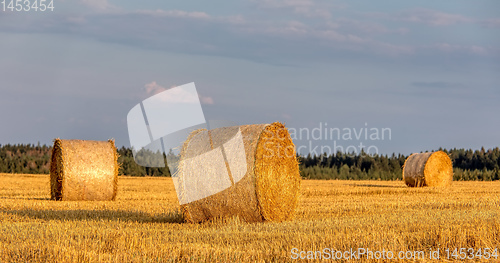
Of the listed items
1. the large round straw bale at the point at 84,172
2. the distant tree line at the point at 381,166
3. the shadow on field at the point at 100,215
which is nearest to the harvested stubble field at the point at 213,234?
the shadow on field at the point at 100,215

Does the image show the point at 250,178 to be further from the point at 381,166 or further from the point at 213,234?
the point at 381,166

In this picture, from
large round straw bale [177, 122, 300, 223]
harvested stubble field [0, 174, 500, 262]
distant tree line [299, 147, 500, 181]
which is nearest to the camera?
harvested stubble field [0, 174, 500, 262]

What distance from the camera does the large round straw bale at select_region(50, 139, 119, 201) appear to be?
52.5 feet

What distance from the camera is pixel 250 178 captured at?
1055 centimetres

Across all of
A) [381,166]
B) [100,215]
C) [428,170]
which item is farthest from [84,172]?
[381,166]

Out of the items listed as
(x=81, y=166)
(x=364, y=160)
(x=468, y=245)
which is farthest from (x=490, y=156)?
(x=468, y=245)

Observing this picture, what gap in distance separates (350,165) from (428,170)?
583 inches

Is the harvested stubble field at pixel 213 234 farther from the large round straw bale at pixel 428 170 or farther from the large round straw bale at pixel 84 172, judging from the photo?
the large round straw bale at pixel 428 170

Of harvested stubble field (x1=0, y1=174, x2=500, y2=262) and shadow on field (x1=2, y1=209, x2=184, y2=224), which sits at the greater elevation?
shadow on field (x1=2, y1=209, x2=184, y2=224)

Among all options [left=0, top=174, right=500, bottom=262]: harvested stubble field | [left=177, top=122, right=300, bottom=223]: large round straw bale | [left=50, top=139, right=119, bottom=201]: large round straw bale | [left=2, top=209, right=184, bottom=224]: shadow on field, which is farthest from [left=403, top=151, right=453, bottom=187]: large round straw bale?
[left=2, top=209, right=184, bottom=224]: shadow on field

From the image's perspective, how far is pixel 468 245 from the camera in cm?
779

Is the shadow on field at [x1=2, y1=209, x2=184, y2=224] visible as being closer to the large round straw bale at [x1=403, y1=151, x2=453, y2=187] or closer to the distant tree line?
the large round straw bale at [x1=403, y1=151, x2=453, y2=187]

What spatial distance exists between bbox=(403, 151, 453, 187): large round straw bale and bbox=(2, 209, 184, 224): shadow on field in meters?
13.5

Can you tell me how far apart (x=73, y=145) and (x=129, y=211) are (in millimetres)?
4765
